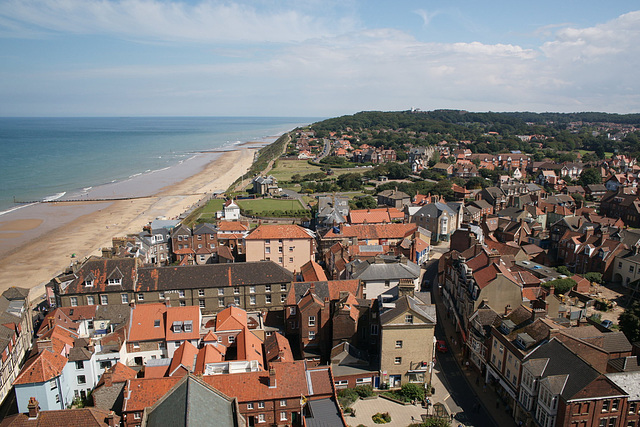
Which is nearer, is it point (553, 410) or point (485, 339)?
point (553, 410)

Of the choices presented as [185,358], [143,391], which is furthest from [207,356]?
[143,391]

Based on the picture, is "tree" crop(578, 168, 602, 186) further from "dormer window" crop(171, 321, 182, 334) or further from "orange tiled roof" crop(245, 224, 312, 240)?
"dormer window" crop(171, 321, 182, 334)

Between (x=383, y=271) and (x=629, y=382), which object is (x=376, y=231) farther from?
(x=629, y=382)

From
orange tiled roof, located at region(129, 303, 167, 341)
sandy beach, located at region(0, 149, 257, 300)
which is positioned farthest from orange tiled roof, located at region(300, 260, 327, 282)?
sandy beach, located at region(0, 149, 257, 300)

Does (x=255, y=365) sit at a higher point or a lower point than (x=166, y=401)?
lower

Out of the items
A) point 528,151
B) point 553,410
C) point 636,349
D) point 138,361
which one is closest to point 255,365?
point 138,361

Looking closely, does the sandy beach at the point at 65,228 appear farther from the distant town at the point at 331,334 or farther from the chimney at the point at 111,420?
the chimney at the point at 111,420

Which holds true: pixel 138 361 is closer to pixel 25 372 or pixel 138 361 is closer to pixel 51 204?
pixel 25 372
